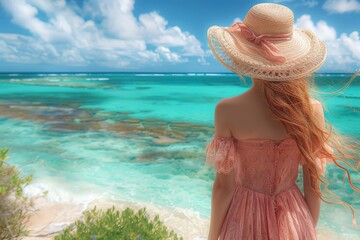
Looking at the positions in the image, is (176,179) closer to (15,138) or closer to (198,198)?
(198,198)

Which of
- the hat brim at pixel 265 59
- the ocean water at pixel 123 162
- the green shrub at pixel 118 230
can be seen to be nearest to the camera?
the hat brim at pixel 265 59

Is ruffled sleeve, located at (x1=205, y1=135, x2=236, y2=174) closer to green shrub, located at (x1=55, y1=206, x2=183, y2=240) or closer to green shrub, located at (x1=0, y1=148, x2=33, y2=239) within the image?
green shrub, located at (x1=55, y1=206, x2=183, y2=240)

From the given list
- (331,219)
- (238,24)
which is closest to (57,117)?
(331,219)

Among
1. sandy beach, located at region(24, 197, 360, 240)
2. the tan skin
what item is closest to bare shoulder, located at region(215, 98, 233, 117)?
the tan skin

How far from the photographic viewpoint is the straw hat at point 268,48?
136 centimetres

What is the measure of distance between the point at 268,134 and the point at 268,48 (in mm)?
367

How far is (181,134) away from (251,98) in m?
8.34

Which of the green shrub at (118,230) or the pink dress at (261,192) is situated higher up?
the pink dress at (261,192)

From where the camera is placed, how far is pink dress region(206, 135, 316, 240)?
1478mm

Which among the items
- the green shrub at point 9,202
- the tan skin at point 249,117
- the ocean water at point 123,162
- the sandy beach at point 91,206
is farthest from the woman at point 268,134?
the sandy beach at point 91,206

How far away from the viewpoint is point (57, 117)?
495 inches

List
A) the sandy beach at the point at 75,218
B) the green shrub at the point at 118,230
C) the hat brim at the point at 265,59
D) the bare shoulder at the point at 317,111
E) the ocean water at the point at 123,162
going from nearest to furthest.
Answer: the hat brim at the point at 265,59 → the bare shoulder at the point at 317,111 → the green shrub at the point at 118,230 → the sandy beach at the point at 75,218 → the ocean water at the point at 123,162

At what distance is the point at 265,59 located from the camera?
4.58 feet

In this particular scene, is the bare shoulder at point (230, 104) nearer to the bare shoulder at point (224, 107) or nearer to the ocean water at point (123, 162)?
the bare shoulder at point (224, 107)
